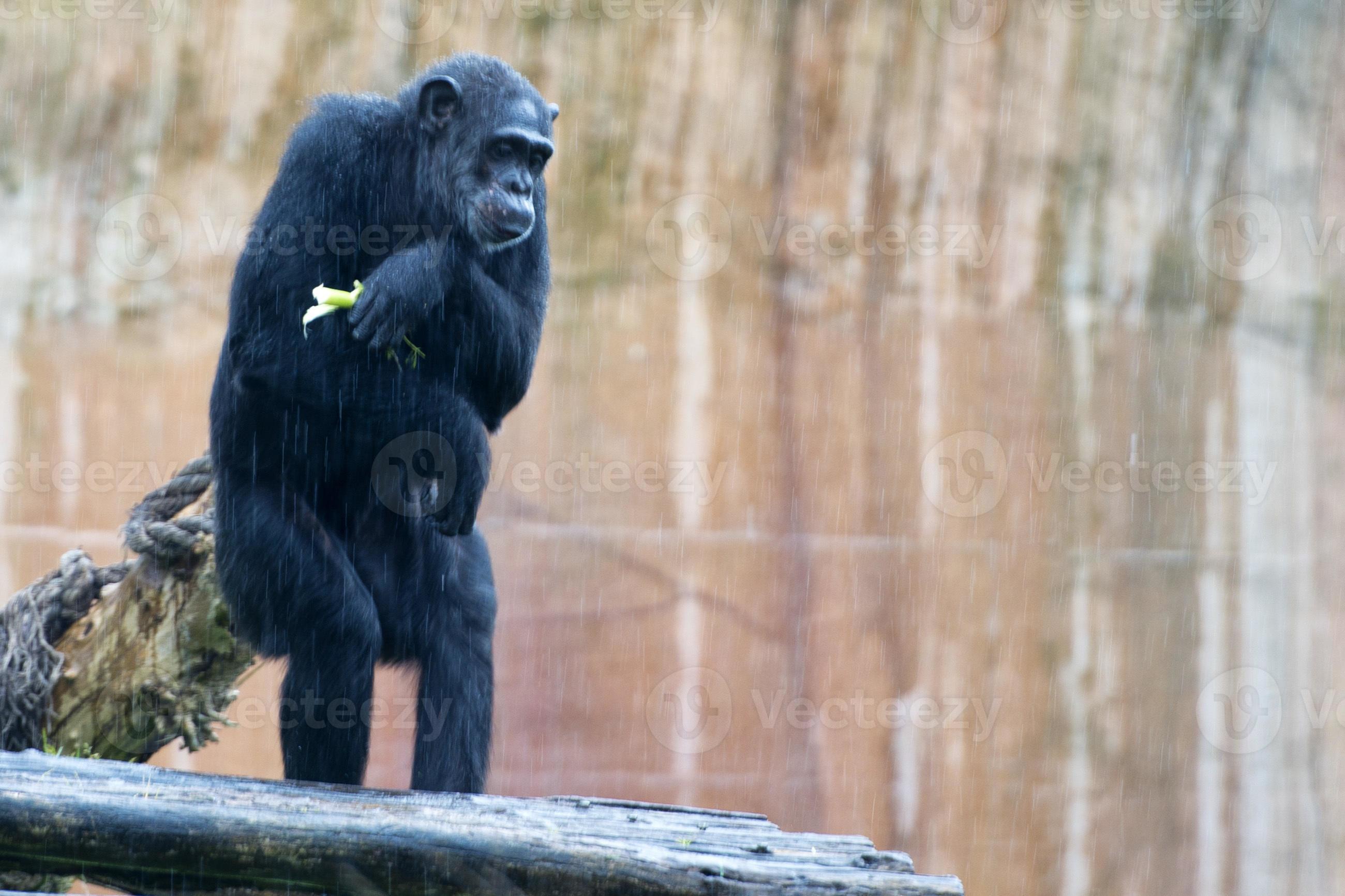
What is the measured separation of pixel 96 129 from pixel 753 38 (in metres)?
3.36

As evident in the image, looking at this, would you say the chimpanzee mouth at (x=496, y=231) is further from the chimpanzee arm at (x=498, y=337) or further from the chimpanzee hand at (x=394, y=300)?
the chimpanzee hand at (x=394, y=300)

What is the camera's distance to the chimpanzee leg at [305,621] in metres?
3.16

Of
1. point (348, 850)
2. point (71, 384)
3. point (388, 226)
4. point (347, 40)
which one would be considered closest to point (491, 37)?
point (347, 40)

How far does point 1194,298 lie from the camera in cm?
657

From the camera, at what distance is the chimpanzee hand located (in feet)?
10.2
